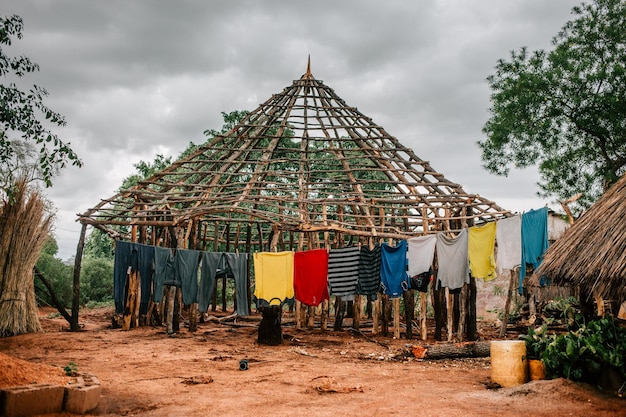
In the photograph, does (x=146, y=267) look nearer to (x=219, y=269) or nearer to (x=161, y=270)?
(x=161, y=270)

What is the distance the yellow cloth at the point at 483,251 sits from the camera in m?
9.61

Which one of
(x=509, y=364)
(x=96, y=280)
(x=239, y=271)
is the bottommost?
(x=509, y=364)

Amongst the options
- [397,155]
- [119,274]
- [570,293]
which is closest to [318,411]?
[119,274]

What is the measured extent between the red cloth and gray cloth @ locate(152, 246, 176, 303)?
297 centimetres

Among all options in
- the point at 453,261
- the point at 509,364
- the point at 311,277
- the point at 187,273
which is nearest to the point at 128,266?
the point at 187,273

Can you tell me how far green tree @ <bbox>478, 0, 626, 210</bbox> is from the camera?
582 inches

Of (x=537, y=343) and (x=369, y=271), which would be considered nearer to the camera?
(x=537, y=343)

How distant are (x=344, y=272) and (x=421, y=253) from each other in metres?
1.76

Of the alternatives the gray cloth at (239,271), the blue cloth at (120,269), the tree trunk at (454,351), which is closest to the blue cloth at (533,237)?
the tree trunk at (454,351)

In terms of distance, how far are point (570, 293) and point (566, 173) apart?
4.09 metres

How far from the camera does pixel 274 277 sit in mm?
11523

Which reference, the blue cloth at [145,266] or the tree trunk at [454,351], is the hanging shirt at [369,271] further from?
the blue cloth at [145,266]

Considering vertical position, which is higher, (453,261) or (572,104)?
(572,104)

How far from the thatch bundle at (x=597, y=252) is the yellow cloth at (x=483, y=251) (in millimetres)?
1575
